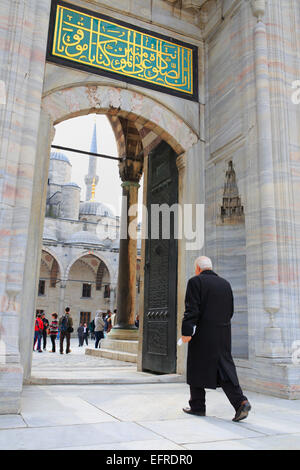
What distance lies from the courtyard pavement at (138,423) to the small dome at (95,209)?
4211cm

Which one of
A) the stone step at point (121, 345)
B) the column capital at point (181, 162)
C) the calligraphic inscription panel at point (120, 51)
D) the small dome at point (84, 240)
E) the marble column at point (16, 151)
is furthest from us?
the small dome at point (84, 240)

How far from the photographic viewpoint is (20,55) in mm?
3938

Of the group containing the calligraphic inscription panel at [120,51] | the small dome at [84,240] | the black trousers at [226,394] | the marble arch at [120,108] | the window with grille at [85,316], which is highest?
the small dome at [84,240]

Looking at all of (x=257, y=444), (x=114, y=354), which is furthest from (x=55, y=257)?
(x=257, y=444)

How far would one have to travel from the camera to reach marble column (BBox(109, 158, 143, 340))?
985 cm

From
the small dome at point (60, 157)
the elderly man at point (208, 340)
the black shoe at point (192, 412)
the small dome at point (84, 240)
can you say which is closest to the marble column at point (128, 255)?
the black shoe at point (192, 412)

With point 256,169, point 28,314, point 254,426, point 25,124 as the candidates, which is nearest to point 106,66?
point 25,124

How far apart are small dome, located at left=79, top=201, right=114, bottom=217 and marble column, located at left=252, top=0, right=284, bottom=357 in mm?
40859

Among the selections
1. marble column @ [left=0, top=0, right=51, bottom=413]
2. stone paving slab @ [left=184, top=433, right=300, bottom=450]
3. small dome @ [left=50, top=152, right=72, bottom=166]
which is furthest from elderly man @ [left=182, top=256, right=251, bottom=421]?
small dome @ [left=50, top=152, right=72, bottom=166]

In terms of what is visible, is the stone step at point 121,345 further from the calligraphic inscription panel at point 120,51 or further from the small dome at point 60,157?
the small dome at point 60,157

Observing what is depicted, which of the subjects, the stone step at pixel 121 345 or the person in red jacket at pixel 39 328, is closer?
the stone step at pixel 121 345

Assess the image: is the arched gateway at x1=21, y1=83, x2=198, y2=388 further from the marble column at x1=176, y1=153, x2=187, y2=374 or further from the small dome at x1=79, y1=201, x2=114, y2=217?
the small dome at x1=79, y1=201, x2=114, y2=217

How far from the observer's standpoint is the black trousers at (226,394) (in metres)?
2.91

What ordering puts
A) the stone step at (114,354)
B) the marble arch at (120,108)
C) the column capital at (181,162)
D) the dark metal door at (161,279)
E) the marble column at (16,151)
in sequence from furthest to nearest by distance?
the stone step at (114,354) → the column capital at (181,162) → the dark metal door at (161,279) → the marble arch at (120,108) → the marble column at (16,151)
